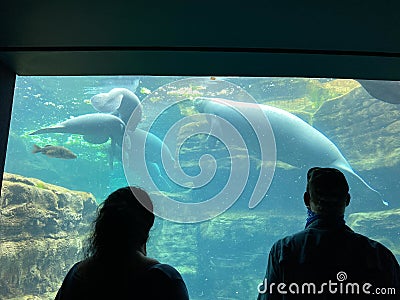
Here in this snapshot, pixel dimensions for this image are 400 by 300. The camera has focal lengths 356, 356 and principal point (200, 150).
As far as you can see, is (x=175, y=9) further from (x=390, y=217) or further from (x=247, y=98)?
(x=247, y=98)

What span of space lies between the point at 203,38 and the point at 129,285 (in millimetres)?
1378

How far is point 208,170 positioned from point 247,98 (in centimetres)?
508

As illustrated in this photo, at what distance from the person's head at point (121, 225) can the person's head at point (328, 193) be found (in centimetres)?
62

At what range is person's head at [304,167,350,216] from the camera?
133 centimetres

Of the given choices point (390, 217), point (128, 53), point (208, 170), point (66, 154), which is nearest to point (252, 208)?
point (208, 170)

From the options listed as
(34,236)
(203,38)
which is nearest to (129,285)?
(203,38)

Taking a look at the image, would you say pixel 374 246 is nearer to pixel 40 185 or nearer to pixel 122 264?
pixel 122 264

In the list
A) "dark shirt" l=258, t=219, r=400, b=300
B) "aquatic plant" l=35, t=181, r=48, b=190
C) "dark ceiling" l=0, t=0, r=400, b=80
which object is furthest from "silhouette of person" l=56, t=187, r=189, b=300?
"aquatic plant" l=35, t=181, r=48, b=190

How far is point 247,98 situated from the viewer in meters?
22.1

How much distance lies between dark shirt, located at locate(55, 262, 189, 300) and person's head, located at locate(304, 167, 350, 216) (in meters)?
0.59

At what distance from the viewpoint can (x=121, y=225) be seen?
124 centimetres

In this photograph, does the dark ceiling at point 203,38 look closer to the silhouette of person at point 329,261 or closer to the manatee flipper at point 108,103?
the silhouette of person at point 329,261

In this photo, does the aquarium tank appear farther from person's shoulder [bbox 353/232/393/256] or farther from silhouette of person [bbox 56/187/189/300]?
silhouette of person [bbox 56/187/189/300]

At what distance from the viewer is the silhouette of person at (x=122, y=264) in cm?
113
